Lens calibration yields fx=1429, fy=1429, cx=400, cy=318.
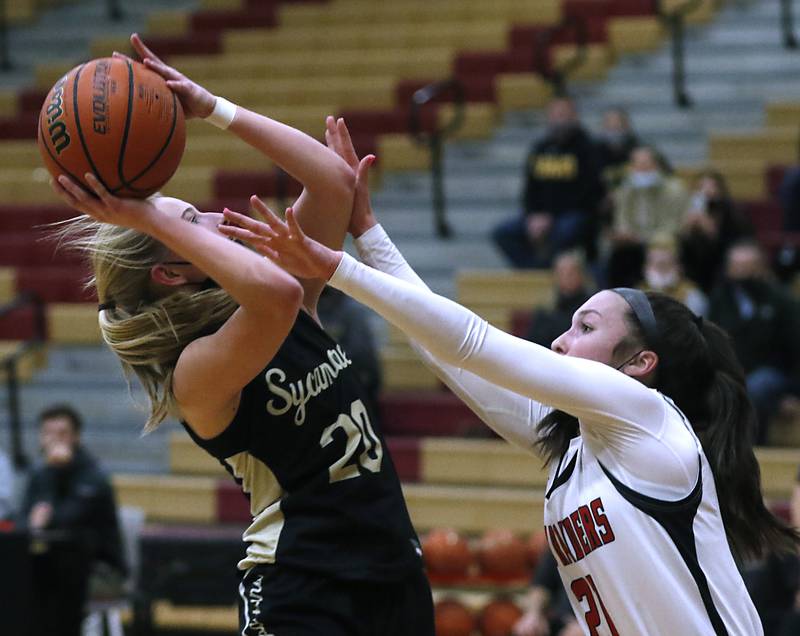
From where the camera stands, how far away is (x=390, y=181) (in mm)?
10438

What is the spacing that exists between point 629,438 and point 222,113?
3.64 ft

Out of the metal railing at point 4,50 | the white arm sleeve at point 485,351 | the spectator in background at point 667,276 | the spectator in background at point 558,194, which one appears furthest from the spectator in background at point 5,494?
the metal railing at point 4,50

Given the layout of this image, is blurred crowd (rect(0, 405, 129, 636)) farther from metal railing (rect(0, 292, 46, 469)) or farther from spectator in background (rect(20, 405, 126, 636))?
metal railing (rect(0, 292, 46, 469))

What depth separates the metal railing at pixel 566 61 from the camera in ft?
34.0

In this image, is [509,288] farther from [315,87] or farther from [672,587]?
[672,587]

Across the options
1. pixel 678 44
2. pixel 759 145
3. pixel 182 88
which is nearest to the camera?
pixel 182 88

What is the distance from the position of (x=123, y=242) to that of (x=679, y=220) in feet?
19.0

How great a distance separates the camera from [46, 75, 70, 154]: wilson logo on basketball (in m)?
2.74

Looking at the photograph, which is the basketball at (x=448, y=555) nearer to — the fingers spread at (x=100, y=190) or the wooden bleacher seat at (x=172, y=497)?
the wooden bleacher seat at (x=172, y=497)

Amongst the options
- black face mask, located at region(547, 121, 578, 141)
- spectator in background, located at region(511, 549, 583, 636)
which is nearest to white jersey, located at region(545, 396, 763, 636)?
spectator in background, located at region(511, 549, 583, 636)

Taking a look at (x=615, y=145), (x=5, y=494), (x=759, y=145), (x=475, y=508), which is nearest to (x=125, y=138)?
(x=5, y=494)

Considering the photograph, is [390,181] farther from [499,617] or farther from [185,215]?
[185,215]

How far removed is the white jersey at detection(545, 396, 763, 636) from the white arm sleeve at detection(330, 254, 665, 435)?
0.64 ft

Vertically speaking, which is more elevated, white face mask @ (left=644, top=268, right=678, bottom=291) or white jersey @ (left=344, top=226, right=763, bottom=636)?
white jersey @ (left=344, top=226, right=763, bottom=636)
